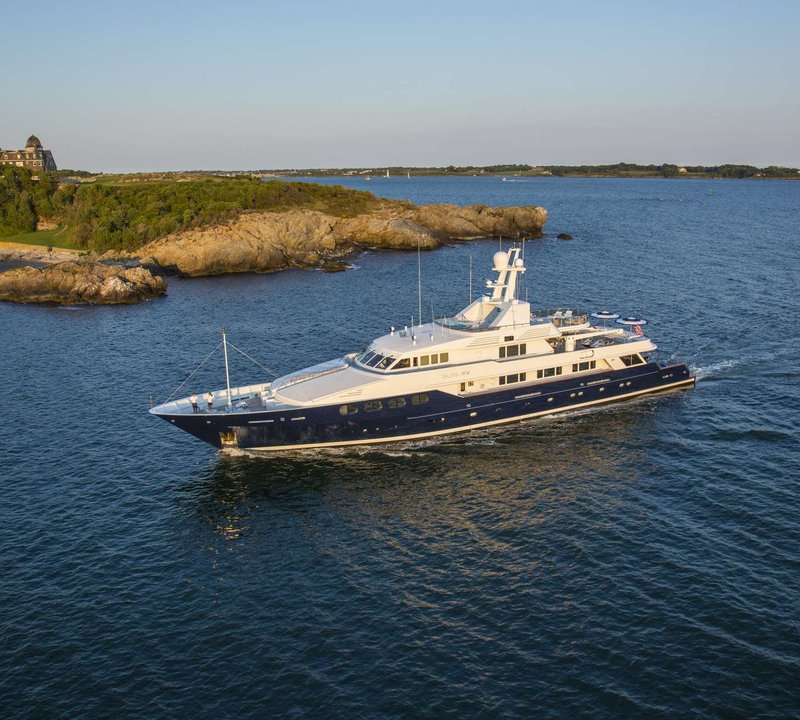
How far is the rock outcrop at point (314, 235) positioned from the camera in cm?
11156

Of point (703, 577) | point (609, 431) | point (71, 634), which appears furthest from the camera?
point (609, 431)

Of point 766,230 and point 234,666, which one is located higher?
point 766,230

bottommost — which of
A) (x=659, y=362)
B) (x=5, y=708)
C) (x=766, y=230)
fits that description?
(x=5, y=708)

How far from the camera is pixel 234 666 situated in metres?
26.1

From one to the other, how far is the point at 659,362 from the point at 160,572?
134 feet

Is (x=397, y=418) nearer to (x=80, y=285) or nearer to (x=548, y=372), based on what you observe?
(x=548, y=372)

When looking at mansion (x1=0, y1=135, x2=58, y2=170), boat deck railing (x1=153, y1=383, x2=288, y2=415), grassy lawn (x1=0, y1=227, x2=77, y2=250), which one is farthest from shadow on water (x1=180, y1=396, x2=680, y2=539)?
mansion (x1=0, y1=135, x2=58, y2=170)

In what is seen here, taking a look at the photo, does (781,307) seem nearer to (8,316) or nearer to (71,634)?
(71,634)

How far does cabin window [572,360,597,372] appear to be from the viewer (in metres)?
51.2

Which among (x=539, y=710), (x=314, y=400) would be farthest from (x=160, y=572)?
(x=539, y=710)

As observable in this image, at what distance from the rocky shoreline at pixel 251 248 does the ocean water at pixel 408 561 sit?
110ft

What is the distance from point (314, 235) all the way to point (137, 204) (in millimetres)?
39418

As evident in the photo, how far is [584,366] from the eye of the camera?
5162cm

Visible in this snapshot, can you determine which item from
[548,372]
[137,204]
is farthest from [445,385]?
[137,204]
